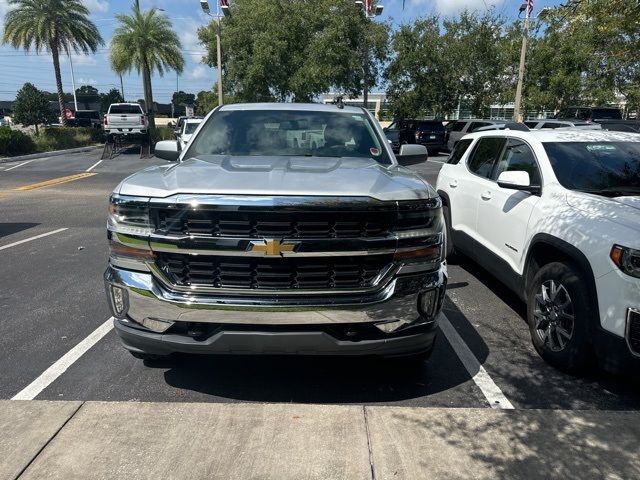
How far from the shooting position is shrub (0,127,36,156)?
22.6 metres

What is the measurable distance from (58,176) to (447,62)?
24084 mm

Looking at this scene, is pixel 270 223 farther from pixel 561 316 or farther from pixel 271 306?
pixel 561 316

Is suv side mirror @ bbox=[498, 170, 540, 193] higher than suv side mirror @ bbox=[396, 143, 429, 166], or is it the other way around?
suv side mirror @ bbox=[396, 143, 429, 166]

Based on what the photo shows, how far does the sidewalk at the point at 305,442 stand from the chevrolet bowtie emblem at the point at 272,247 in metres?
1.03

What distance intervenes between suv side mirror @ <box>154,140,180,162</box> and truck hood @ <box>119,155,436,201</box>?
1.04 m

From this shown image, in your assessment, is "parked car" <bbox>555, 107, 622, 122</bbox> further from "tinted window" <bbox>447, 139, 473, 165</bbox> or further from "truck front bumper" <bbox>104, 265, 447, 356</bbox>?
"truck front bumper" <bbox>104, 265, 447, 356</bbox>

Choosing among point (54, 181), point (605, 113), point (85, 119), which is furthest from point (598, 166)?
point (85, 119)

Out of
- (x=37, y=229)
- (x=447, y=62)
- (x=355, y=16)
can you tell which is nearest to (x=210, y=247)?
(x=37, y=229)

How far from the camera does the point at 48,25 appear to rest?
3005cm

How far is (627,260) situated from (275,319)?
2148mm

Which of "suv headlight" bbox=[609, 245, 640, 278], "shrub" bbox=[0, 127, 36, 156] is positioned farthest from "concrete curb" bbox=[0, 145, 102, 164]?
"suv headlight" bbox=[609, 245, 640, 278]

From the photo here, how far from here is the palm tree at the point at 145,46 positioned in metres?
33.7

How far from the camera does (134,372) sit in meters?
3.88

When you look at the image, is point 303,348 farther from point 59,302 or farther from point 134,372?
point 59,302
